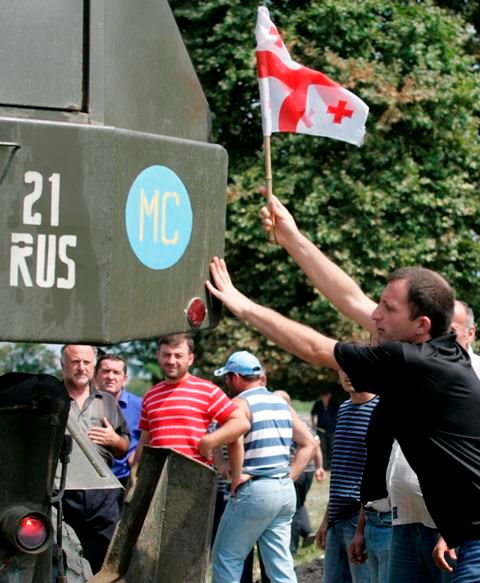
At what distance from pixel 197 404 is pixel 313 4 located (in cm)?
1450

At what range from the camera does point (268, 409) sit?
9.16 metres

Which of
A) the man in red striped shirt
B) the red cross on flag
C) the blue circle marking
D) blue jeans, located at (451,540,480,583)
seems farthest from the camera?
the man in red striped shirt

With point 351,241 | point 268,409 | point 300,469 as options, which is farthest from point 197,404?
point 351,241

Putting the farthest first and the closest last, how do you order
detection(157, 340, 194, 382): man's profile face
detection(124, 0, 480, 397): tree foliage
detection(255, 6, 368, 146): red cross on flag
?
1. detection(124, 0, 480, 397): tree foliage
2. detection(157, 340, 194, 382): man's profile face
3. detection(255, 6, 368, 146): red cross on flag

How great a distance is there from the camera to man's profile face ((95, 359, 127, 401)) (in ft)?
30.9

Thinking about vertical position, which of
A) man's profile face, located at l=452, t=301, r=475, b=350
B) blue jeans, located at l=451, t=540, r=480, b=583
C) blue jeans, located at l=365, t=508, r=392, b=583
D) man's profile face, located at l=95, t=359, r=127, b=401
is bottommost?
man's profile face, located at l=95, t=359, r=127, b=401

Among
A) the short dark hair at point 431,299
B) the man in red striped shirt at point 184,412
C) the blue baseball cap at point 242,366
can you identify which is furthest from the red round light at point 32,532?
the blue baseball cap at point 242,366

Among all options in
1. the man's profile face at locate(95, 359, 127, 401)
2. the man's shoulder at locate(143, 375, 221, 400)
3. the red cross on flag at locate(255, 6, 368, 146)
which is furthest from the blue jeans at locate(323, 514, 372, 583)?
the man's profile face at locate(95, 359, 127, 401)

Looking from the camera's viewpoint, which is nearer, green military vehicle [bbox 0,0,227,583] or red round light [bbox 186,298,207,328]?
green military vehicle [bbox 0,0,227,583]

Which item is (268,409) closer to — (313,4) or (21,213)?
(21,213)

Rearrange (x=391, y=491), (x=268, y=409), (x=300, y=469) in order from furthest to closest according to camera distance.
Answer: (x=300, y=469) → (x=268, y=409) → (x=391, y=491)

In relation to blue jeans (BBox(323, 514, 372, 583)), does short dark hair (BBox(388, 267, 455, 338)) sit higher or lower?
higher

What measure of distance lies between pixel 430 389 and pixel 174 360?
344cm

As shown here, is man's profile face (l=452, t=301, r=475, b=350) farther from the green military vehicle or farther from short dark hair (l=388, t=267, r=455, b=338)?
the green military vehicle
